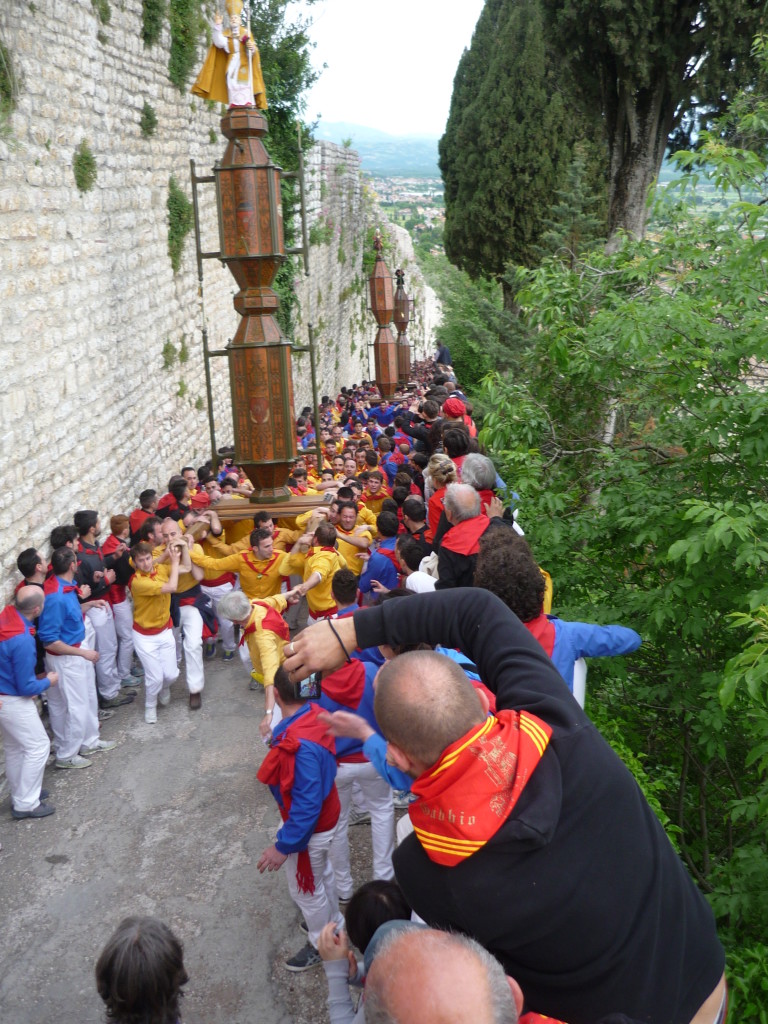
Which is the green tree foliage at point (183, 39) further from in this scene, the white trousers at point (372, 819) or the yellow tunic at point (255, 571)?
the white trousers at point (372, 819)

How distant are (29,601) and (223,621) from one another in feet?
8.88

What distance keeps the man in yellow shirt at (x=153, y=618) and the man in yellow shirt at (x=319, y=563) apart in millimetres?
861

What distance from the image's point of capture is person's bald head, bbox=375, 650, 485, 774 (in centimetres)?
164

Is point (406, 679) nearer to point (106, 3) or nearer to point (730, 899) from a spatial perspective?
point (730, 899)

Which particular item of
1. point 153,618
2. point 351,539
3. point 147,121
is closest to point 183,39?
point 147,121

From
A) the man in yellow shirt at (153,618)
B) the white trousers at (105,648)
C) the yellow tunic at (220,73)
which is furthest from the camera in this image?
the yellow tunic at (220,73)

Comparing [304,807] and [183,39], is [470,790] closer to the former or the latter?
[304,807]

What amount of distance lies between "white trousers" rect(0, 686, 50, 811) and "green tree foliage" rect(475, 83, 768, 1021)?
322 cm

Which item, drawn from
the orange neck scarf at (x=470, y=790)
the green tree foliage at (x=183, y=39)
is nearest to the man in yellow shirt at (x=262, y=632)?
the orange neck scarf at (x=470, y=790)

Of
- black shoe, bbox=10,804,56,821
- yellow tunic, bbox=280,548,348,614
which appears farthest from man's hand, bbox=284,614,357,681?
yellow tunic, bbox=280,548,348,614

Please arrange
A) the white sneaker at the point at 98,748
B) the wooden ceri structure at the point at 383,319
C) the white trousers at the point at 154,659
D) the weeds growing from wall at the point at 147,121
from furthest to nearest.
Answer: the wooden ceri structure at the point at 383,319 < the weeds growing from wall at the point at 147,121 < the white trousers at the point at 154,659 < the white sneaker at the point at 98,748

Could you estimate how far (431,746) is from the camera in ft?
5.37

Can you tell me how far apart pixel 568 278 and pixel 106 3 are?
5.82 m

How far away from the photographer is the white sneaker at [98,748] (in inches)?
231
